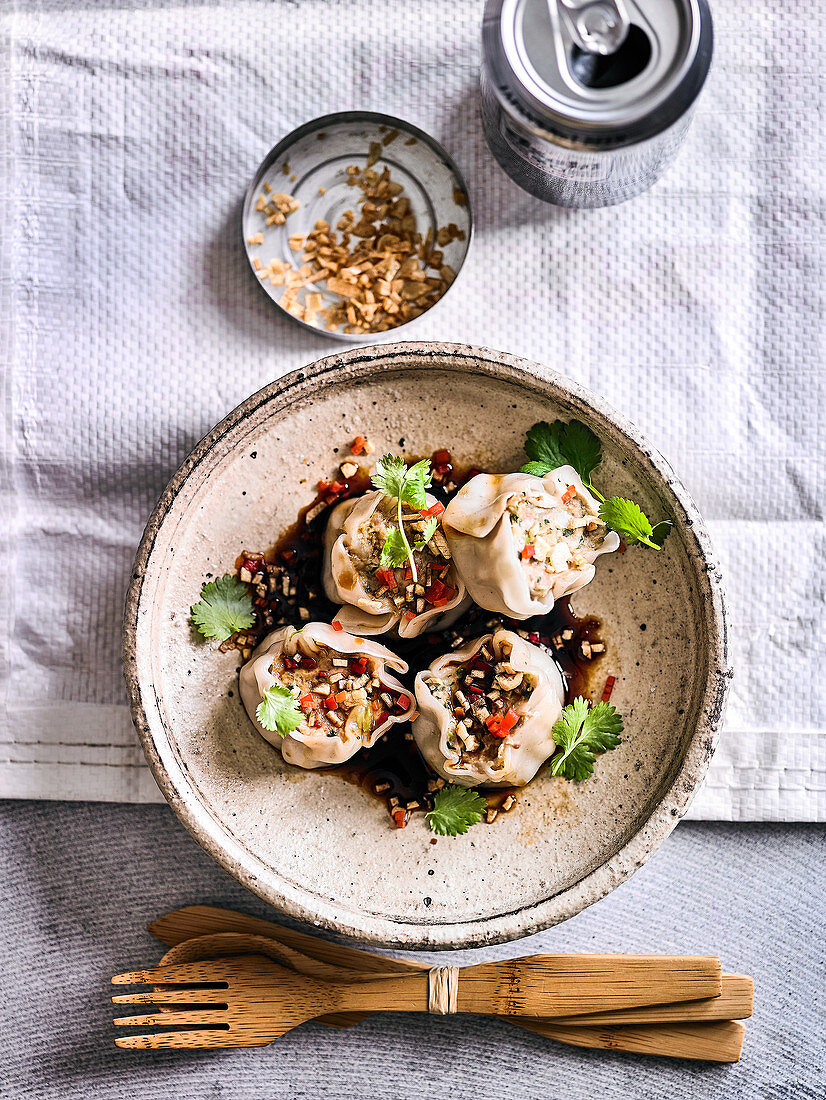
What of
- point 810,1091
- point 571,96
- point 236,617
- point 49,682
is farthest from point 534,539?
point 810,1091

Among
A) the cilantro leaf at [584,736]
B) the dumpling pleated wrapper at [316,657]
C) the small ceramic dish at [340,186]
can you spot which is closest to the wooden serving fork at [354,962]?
the dumpling pleated wrapper at [316,657]

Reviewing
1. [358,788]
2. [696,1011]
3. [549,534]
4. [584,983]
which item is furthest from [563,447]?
[696,1011]

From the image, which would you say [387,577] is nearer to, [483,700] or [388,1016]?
[483,700]

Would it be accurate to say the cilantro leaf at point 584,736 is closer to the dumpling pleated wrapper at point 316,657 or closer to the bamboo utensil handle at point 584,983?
the dumpling pleated wrapper at point 316,657

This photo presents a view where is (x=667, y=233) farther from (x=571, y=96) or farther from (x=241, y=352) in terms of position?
(x=241, y=352)

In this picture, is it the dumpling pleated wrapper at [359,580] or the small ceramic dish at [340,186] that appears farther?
the small ceramic dish at [340,186]

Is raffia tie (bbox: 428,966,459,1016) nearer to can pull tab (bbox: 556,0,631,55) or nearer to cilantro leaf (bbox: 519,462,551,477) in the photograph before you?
cilantro leaf (bbox: 519,462,551,477)
